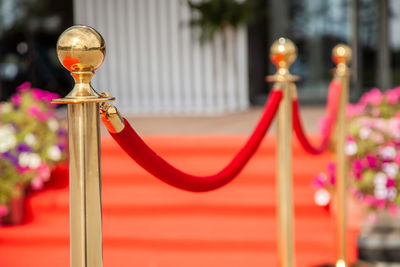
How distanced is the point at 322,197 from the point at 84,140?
2.69 meters

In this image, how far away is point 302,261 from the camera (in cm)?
334

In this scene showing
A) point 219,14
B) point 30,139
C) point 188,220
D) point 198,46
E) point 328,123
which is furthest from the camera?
point 198,46

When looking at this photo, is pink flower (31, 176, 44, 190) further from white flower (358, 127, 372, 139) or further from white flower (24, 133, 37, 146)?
white flower (358, 127, 372, 139)

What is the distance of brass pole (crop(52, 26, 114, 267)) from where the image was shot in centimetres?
118

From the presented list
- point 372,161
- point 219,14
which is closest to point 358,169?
point 372,161

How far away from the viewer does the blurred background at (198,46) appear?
777 cm

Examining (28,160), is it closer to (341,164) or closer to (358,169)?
(341,164)

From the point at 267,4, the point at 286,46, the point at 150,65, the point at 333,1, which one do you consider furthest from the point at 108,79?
the point at 286,46

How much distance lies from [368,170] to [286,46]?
137cm

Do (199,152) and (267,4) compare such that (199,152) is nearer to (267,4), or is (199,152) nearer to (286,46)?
(286,46)

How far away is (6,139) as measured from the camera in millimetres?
3896

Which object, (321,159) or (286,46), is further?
(321,159)

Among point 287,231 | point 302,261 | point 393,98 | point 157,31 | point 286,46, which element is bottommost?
point 302,261

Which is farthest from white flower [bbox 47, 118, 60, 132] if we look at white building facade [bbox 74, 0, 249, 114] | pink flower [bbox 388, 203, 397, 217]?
white building facade [bbox 74, 0, 249, 114]
